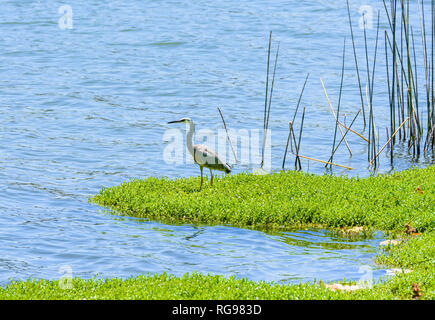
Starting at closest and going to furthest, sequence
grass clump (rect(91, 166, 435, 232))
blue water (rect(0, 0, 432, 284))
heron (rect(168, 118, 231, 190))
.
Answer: blue water (rect(0, 0, 432, 284)) < grass clump (rect(91, 166, 435, 232)) < heron (rect(168, 118, 231, 190))

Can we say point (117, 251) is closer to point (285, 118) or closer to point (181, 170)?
point (181, 170)

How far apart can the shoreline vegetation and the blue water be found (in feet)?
1.69

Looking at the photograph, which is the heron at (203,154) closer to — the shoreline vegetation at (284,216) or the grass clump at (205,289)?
the shoreline vegetation at (284,216)

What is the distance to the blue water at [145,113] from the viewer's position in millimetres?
11820

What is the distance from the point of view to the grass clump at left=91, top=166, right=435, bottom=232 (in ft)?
42.9

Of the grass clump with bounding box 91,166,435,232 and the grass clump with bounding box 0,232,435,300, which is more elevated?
the grass clump with bounding box 0,232,435,300

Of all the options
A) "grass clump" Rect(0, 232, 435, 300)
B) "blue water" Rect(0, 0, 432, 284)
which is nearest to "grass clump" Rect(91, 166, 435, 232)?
"blue water" Rect(0, 0, 432, 284)

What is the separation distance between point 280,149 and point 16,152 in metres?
8.30

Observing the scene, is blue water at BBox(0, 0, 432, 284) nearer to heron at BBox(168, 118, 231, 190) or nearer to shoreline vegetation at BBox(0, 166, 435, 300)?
shoreline vegetation at BBox(0, 166, 435, 300)

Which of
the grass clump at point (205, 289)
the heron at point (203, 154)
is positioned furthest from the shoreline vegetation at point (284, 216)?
the heron at point (203, 154)

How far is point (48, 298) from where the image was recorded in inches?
355

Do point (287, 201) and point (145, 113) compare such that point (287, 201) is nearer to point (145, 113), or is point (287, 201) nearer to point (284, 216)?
point (284, 216)

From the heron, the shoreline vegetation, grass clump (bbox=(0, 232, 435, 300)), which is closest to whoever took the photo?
grass clump (bbox=(0, 232, 435, 300))

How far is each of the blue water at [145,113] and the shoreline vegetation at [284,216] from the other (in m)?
0.51
